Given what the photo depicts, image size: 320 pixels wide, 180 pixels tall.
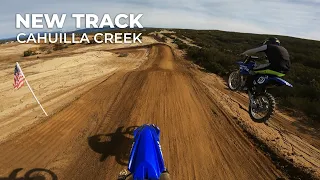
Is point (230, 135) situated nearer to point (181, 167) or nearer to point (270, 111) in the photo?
point (270, 111)

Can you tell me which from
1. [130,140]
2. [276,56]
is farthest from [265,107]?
[130,140]

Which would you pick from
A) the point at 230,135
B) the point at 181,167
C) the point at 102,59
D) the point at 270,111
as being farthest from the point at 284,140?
the point at 102,59

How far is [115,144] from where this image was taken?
11352 millimetres

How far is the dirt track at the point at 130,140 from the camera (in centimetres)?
1009

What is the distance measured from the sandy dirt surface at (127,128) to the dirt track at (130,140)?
34mm

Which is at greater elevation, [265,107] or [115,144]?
[265,107]

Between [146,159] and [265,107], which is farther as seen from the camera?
[265,107]

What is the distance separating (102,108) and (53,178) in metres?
6.03

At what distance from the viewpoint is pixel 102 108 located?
50.0ft

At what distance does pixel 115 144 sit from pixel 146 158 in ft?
21.2

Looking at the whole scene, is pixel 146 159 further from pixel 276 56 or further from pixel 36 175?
pixel 276 56

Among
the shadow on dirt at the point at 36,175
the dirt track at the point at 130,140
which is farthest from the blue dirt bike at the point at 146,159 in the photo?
the shadow on dirt at the point at 36,175

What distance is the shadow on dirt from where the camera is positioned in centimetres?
949

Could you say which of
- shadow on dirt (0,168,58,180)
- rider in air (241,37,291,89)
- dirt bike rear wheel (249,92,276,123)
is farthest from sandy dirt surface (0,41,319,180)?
rider in air (241,37,291,89)
